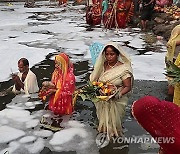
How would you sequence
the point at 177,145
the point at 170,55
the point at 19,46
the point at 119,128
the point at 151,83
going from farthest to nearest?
the point at 19,46 → the point at 151,83 → the point at 170,55 → the point at 119,128 → the point at 177,145

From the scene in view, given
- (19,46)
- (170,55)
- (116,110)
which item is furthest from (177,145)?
(19,46)

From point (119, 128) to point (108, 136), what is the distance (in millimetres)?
207

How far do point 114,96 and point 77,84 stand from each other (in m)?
2.56

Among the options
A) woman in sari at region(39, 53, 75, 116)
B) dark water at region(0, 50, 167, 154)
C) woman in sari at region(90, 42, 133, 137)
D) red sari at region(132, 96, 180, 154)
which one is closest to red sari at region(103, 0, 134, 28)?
dark water at region(0, 50, 167, 154)

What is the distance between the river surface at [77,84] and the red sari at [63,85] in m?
0.19

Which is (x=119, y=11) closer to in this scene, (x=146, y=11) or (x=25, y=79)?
(x=146, y=11)

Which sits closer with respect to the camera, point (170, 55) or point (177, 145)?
point (177, 145)

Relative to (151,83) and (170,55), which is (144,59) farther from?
(170,55)

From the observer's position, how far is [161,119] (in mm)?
1851

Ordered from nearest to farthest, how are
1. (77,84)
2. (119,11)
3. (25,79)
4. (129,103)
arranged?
(129,103), (25,79), (77,84), (119,11)

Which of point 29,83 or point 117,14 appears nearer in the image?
point 29,83

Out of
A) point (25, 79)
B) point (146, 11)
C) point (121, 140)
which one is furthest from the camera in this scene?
point (146, 11)

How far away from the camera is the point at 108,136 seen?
4.31 metres

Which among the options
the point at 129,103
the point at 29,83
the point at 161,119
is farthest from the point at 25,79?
the point at 161,119
